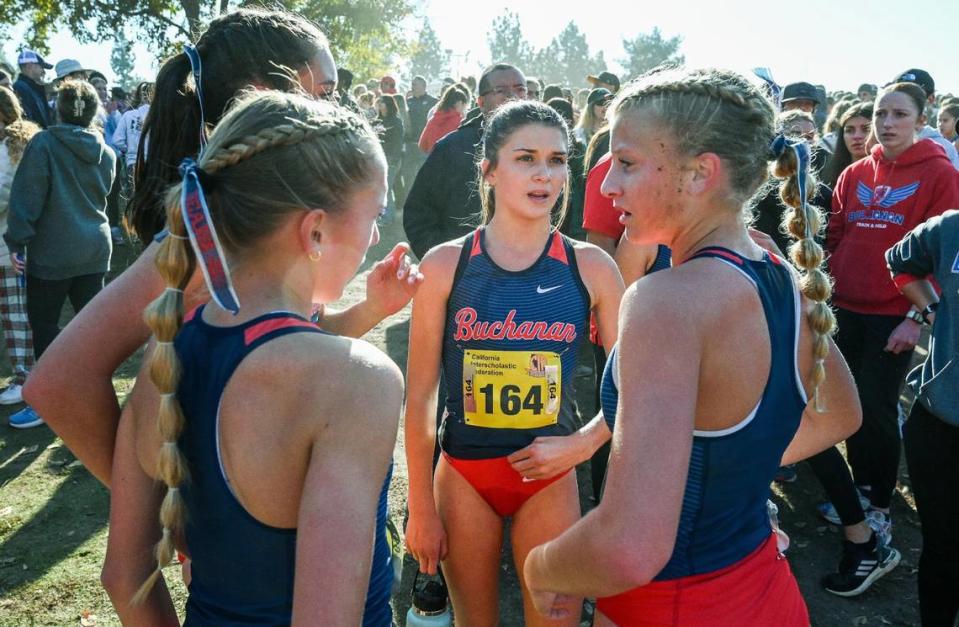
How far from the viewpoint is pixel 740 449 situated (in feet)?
4.96

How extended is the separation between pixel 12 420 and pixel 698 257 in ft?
18.3

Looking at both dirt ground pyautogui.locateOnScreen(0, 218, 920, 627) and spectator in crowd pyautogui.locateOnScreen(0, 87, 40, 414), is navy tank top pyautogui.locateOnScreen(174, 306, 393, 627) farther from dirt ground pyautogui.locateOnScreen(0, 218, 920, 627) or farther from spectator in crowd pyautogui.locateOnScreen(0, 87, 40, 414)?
spectator in crowd pyautogui.locateOnScreen(0, 87, 40, 414)

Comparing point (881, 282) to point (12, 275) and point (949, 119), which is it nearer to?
point (949, 119)

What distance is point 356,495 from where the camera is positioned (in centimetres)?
122

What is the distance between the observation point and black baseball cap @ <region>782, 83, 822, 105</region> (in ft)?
20.1

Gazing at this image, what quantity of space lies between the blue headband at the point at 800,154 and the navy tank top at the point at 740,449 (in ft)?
0.71

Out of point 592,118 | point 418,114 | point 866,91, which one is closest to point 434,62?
point 418,114

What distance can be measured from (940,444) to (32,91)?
1146cm

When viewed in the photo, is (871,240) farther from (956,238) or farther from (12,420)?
(12,420)

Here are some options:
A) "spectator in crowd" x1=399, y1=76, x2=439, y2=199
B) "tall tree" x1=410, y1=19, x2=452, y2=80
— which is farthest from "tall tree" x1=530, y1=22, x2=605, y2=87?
"spectator in crowd" x1=399, y1=76, x2=439, y2=199

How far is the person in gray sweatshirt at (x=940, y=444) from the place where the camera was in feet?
9.11

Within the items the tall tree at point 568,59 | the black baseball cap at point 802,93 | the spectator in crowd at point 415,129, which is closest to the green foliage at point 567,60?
the tall tree at point 568,59

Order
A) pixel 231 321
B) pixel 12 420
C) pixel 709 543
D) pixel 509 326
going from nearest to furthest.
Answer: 1. pixel 231 321
2. pixel 709 543
3. pixel 509 326
4. pixel 12 420

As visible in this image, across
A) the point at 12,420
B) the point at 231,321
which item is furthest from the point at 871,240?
the point at 12,420
